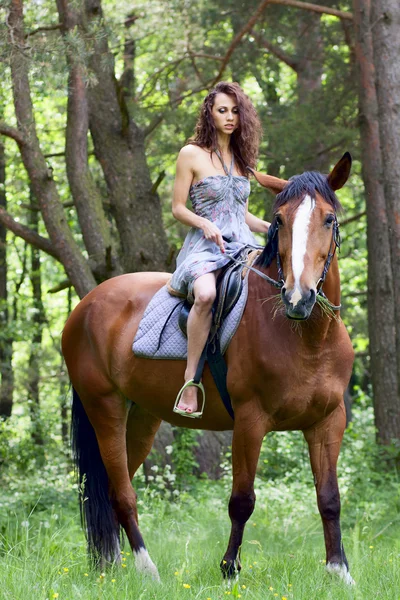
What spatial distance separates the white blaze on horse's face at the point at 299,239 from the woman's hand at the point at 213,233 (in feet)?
2.39

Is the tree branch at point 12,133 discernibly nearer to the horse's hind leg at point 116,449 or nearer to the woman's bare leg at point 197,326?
the horse's hind leg at point 116,449

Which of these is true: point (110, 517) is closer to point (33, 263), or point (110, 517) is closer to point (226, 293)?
point (226, 293)

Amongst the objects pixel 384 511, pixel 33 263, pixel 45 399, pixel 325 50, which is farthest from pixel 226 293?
pixel 45 399

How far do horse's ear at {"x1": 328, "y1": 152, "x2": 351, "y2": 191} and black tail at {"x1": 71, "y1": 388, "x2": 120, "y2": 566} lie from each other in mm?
2624

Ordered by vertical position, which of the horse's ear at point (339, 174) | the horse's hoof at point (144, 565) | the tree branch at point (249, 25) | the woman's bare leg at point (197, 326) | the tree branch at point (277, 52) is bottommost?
the horse's hoof at point (144, 565)

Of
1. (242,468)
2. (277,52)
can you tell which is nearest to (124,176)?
(277,52)

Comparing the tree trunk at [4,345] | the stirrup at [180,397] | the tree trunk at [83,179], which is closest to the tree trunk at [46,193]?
the tree trunk at [83,179]

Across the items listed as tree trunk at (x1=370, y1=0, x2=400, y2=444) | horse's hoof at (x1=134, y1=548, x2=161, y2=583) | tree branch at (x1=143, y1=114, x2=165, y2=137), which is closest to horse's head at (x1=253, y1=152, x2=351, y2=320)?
horse's hoof at (x1=134, y1=548, x2=161, y2=583)

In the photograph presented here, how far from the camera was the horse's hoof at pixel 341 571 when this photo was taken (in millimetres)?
4410

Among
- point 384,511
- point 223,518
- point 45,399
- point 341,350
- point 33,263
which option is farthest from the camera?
point 45,399

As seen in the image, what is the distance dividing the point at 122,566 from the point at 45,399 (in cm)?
1765

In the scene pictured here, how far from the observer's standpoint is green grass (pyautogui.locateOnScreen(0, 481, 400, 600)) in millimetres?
4078

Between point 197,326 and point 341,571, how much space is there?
1616 millimetres

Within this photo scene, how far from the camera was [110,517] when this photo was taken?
5680 mm
